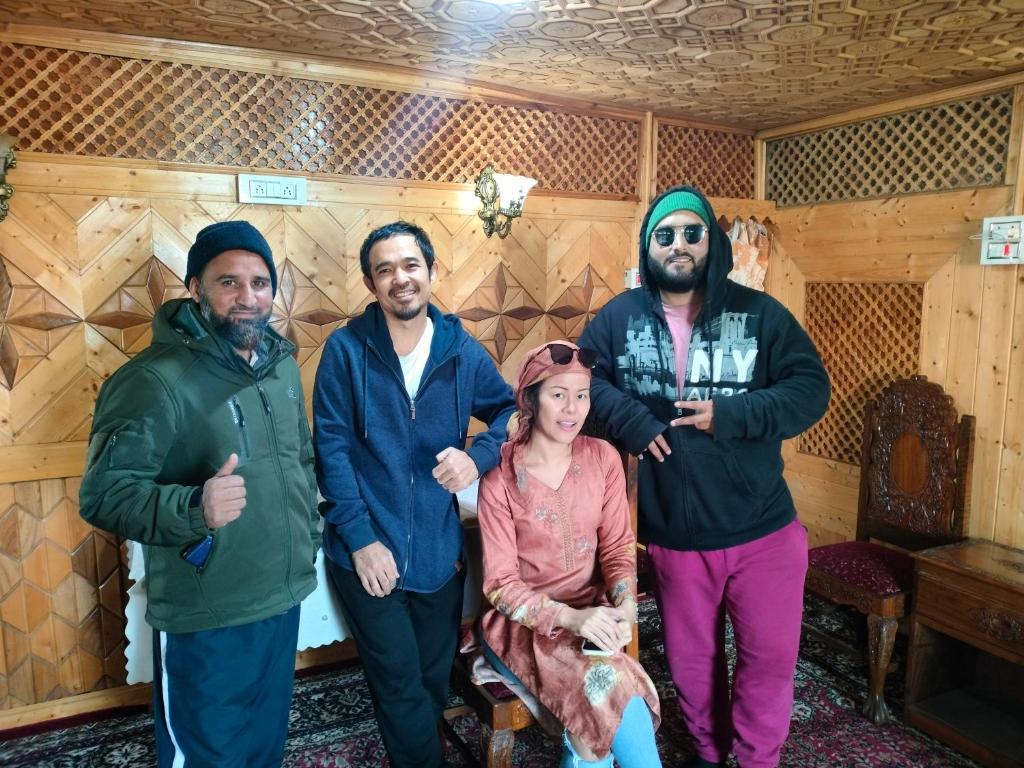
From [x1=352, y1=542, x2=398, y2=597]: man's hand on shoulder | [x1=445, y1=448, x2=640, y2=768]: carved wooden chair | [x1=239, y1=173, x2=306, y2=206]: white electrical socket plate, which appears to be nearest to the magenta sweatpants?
[x1=445, y1=448, x2=640, y2=768]: carved wooden chair

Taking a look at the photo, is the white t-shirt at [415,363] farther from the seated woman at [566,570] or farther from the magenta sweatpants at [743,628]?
the magenta sweatpants at [743,628]

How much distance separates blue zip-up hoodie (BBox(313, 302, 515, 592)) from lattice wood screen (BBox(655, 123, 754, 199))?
96.4 inches

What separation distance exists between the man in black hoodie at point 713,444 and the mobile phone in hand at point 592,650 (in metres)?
0.52

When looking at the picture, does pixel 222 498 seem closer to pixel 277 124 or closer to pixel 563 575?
pixel 563 575

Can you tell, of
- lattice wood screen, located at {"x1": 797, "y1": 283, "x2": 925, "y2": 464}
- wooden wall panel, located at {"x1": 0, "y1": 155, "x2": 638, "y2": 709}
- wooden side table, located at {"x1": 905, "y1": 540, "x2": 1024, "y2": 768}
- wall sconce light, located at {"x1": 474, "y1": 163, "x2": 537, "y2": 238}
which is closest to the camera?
wooden side table, located at {"x1": 905, "y1": 540, "x2": 1024, "y2": 768}

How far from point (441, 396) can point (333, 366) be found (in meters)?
0.30

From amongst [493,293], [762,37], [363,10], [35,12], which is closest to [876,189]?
[762,37]

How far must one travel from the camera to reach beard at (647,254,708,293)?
2133 millimetres

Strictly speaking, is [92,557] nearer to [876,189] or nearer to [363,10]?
[363,10]

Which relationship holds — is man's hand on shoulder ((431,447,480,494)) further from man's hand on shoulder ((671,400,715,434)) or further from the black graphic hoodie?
man's hand on shoulder ((671,400,715,434))

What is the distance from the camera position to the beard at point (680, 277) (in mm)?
2133

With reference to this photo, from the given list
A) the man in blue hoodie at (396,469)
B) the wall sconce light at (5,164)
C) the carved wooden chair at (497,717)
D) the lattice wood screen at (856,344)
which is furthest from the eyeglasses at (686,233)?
the wall sconce light at (5,164)

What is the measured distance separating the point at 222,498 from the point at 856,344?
330 cm

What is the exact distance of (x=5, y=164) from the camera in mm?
2541
